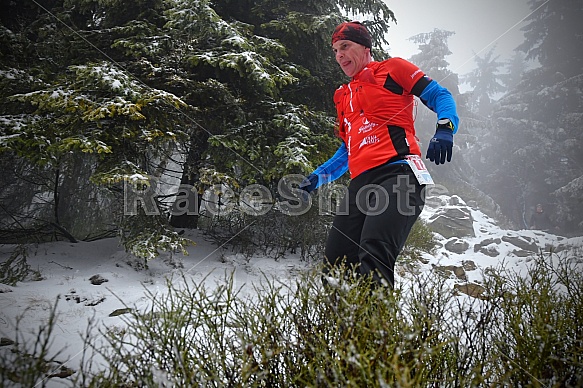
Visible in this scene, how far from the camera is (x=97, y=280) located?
3.63m

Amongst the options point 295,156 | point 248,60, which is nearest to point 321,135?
point 295,156

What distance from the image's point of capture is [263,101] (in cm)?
480

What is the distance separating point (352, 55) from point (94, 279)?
11.7ft

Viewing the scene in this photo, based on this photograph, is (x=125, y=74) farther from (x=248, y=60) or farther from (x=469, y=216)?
(x=469, y=216)

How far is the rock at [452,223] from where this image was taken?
15164mm

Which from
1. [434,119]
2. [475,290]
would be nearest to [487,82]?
[434,119]

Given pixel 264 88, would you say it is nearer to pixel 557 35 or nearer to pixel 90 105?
pixel 90 105

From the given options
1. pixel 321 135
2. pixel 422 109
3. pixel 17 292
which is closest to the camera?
pixel 17 292

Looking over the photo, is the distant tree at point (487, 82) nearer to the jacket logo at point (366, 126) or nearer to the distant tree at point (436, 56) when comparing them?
the distant tree at point (436, 56)

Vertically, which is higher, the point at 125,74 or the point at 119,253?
the point at 125,74

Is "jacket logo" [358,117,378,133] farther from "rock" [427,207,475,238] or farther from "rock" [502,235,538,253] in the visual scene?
"rock" [502,235,538,253]

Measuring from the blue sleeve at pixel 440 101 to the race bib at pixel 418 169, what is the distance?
324 millimetres

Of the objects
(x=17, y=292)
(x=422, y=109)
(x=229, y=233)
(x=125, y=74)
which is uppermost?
(x=422, y=109)

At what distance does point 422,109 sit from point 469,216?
16760 mm
